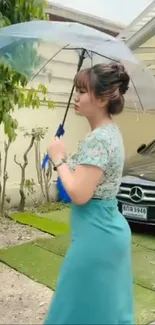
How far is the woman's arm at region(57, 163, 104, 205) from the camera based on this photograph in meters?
2.13

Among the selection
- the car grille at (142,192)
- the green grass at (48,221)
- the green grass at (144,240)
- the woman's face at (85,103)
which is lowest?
the green grass at (144,240)

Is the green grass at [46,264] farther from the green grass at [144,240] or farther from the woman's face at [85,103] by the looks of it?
the woman's face at [85,103]

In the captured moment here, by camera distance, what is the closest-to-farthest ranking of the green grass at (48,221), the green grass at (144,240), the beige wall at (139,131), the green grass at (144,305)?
the green grass at (144,305) < the green grass at (144,240) < the green grass at (48,221) < the beige wall at (139,131)

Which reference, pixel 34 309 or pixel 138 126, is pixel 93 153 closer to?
pixel 34 309

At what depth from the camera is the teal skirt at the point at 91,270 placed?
A: 227 centimetres

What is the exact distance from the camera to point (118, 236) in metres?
2.32

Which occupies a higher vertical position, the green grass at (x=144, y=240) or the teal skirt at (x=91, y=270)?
the teal skirt at (x=91, y=270)

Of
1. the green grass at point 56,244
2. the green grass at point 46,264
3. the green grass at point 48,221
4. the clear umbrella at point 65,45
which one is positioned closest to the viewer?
the clear umbrella at point 65,45

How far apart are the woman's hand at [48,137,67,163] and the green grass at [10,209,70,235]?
12.8ft

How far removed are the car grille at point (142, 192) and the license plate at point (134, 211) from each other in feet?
0.22

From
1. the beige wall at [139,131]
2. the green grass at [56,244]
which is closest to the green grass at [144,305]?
the green grass at [56,244]

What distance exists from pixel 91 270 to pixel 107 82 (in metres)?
0.94

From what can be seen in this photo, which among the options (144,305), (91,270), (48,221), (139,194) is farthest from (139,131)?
(91,270)

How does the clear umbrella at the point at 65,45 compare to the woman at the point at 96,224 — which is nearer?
the woman at the point at 96,224
